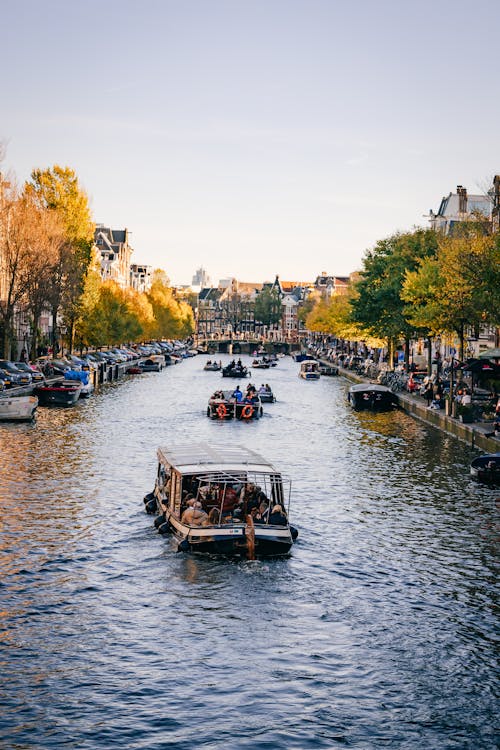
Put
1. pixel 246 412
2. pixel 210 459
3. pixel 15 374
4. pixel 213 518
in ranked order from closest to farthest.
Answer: pixel 213 518, pixel 210 459, pixel 246 412, pixel 15 374

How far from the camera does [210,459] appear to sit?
1291 inches

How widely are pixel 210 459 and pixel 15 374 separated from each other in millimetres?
51262

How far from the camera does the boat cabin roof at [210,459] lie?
3138 cm

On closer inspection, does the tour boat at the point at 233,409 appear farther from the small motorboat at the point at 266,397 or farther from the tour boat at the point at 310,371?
the tour boat at the point at 310,371

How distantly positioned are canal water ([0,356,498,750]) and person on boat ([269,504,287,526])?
1.27 metres

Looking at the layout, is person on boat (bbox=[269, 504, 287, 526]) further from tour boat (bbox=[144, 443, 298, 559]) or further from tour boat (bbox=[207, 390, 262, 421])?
tour boat (bbox=[207, 390, 262, 421])

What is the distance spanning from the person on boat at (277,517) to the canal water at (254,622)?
1.27 m

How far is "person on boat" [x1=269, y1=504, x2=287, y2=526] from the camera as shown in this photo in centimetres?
2952

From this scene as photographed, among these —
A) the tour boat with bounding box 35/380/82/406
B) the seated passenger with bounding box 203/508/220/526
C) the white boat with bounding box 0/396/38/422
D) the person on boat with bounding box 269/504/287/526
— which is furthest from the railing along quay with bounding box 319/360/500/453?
the white boat with bounding box 0/396/38/422

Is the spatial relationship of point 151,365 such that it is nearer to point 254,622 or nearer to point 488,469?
point 488,469

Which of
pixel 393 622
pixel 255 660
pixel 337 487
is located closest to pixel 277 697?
pixel 255 660

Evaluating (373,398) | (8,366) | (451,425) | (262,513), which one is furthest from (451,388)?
(262,513)

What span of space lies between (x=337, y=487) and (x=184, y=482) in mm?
14128


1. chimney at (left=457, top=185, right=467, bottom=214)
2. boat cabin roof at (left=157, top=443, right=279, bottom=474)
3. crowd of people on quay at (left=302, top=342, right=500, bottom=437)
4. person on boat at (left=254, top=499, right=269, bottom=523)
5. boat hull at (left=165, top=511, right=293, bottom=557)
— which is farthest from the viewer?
chimney at (left=457, top=185, right=467, bottom=214)
